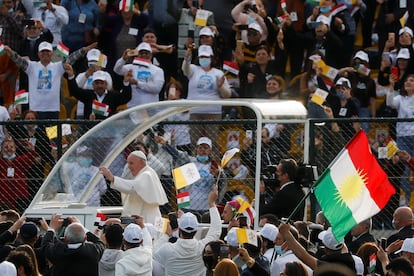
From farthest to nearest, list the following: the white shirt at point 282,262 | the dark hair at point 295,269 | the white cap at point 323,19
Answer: the white cap at point 323,19
the white shirt at point 282,262
the dark hair at point 295,269

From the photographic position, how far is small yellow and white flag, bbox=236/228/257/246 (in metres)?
14.9

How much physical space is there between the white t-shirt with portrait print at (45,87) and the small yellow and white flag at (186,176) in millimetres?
5387

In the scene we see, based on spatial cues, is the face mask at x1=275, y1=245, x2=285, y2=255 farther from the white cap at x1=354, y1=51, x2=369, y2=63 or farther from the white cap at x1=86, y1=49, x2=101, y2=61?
the white cap at x1=86, y1=49, x2=101, y2=61

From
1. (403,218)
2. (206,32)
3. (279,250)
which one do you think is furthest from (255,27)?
(279,250)

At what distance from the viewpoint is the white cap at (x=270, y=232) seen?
1556 centimetres

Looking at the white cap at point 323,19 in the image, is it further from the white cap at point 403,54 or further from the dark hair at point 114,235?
the dark hair at point 114,235

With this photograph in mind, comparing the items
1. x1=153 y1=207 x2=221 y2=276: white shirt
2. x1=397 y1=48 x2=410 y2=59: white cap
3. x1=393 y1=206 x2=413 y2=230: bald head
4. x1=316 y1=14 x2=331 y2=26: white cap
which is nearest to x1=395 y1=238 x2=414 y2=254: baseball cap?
x1=393 y1=206 x2=413 y2=230: bald head

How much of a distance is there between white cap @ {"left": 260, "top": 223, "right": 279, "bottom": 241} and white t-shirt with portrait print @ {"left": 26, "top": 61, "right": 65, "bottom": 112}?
25.4ft

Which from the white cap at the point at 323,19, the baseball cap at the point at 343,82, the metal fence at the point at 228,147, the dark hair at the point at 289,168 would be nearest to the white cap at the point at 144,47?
the white cap at the point at 323,19

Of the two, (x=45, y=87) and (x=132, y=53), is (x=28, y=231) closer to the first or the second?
(x=45, y=87)

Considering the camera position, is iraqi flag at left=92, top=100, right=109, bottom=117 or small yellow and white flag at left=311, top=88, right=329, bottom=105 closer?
small yellow and white flag at left=311, top=88, right=329, bottom=105

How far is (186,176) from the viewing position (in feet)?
58.2

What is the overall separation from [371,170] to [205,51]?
8.57m

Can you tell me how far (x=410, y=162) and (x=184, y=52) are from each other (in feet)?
18.1
